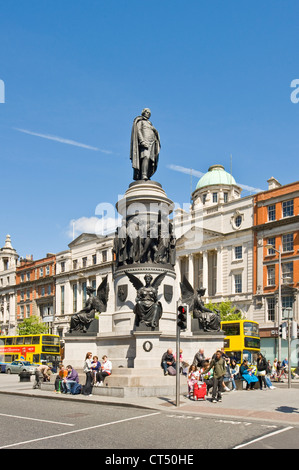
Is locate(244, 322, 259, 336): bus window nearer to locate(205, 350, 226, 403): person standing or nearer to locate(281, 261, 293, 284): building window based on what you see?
locate(205, 350, 226, 403): person standing

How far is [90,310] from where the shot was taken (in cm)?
2319

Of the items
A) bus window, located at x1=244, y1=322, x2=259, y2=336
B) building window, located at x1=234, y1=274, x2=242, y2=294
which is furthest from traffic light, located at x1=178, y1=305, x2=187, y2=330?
building window, located at x1=234, y1=274, x2=242, y2=294

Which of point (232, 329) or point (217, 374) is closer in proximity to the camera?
point (217, 374)

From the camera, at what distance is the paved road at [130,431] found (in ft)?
31.5

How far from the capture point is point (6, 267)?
9956 centimetres

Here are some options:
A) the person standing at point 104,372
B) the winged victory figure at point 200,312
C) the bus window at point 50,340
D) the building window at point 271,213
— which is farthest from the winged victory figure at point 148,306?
the building window at point 271,213

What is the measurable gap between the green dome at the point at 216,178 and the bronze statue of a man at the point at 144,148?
187 feet

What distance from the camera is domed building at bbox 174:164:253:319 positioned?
59969mm

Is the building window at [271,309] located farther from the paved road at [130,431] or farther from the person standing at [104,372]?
the paved road at [130,431]

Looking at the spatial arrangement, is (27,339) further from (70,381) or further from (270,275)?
(70,381)

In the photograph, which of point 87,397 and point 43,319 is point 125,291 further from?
point 43,319

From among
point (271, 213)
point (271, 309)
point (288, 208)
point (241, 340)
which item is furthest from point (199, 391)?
point (271, 213)

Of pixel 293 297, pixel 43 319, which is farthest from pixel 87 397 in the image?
pixel 43 319

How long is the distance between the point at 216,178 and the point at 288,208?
27.0m
